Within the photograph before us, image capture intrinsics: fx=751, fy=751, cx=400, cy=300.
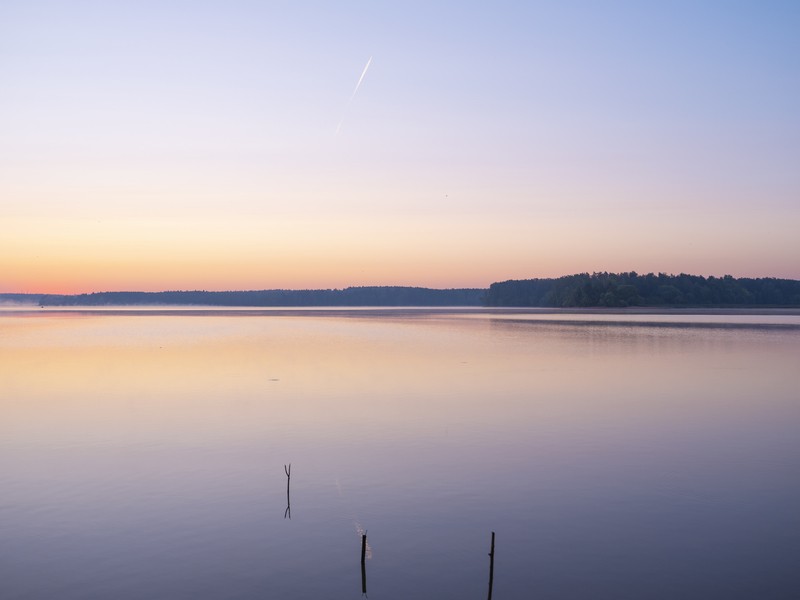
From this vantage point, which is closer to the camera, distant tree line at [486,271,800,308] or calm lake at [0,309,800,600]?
calm lake at [0,309,800,600]

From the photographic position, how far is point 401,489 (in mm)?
12906

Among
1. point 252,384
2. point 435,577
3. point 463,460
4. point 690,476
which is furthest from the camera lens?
point 252,384

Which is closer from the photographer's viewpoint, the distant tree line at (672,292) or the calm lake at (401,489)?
the calm lake at (401,489)

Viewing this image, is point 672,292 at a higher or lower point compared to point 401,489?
higher

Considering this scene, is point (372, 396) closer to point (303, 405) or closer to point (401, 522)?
point (303, 405)

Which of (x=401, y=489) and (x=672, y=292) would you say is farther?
(x=672, y=292)

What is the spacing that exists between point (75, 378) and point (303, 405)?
12.6 metres

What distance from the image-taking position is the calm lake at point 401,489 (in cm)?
912

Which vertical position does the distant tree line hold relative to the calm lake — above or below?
above

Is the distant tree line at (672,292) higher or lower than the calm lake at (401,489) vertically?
higher

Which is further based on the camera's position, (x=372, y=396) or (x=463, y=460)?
(x=372, y=396)

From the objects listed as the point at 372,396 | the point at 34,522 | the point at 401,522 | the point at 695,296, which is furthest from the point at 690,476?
the point at 695,296

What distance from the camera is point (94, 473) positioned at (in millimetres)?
14078

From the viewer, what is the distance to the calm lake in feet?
29.9
